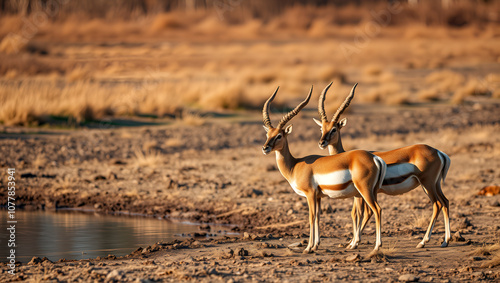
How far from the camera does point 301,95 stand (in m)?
25.5

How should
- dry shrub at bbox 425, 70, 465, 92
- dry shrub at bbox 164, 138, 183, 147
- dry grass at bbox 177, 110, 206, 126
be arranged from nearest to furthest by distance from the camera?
dry shrub at bbox 164, 138, 183, 147 < dry grass at bbox 177, 110, 206, 126 < dry shrub at bbox 425, 70, 465, 92

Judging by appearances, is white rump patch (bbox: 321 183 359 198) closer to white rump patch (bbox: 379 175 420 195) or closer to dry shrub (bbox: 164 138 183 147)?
white rump patch (bbox: 379 175 420 195)

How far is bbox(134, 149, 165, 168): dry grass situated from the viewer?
13.9 m

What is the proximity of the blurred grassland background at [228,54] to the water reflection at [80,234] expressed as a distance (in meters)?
7.41

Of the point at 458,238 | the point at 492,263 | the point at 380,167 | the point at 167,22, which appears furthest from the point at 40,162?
the point at 167,22

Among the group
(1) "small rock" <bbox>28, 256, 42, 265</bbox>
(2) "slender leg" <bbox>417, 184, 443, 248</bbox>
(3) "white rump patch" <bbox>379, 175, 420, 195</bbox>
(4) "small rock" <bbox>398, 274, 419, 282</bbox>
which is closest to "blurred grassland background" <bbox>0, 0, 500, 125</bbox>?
(1) "small rock" <bbox>28, 256, 42, 265</bbox>

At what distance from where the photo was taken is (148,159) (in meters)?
13.9

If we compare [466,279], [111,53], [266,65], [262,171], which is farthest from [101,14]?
[466,279]

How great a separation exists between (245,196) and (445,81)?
68.1 feet

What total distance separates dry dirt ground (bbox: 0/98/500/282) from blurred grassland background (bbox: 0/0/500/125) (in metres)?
1.89

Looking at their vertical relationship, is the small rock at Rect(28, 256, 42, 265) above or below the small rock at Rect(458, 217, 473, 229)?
below

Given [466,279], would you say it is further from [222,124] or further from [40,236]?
[222,124]

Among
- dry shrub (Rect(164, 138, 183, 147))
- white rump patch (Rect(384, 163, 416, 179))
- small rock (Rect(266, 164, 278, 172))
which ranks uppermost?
dry shrub (Rect(164, 138, 183, 147))

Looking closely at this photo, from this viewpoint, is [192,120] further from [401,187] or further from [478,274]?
[478,274]
